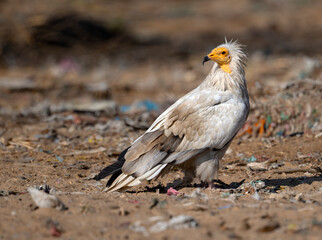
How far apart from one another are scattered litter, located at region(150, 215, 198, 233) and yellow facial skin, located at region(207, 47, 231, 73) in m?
2.63

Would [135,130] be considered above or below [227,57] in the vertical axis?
below

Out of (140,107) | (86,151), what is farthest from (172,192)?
(140,107)

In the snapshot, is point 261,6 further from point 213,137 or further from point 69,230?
point 69,230

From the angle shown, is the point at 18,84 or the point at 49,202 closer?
the point at 49,202

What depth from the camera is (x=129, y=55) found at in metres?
18.0

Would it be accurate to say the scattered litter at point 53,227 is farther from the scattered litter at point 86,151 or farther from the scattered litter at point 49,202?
the scattered litter at point 86,151

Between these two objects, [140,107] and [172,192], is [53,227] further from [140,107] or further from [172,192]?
[140,107]

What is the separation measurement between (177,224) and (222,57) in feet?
9.24

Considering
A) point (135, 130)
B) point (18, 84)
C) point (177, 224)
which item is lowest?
point (177, 224)

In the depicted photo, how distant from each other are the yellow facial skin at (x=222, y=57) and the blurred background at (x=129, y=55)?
2.28m

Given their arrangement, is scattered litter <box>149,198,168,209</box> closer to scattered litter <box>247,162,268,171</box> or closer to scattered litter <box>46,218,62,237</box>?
scattered litter <box>46,218,62,237</box>

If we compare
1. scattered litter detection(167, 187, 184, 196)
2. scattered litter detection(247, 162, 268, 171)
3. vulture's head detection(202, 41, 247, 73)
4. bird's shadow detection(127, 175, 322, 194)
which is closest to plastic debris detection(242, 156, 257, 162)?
scattered litter detection(247, 162, 268, 171)

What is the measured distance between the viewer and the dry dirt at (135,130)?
4188 millimetres

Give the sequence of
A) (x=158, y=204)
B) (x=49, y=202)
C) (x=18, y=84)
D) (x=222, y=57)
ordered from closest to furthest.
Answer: (x=49, y=202) < (x=158, y=204) < (x=222, y=57) < (x=18, y=84)
